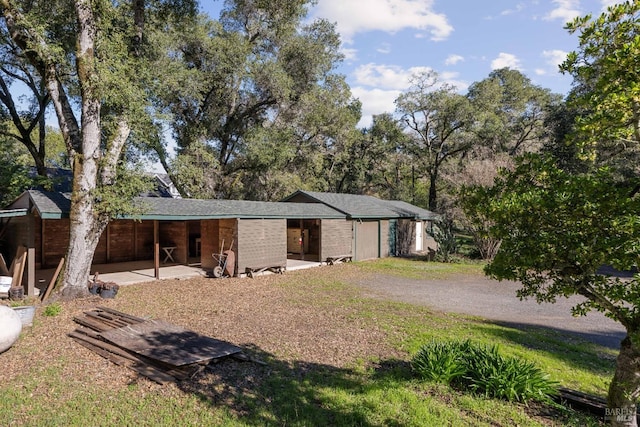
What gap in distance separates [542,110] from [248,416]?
32071mm

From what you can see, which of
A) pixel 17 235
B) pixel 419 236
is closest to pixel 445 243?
pixel 419 236

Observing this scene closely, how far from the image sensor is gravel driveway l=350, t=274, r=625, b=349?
788 cm

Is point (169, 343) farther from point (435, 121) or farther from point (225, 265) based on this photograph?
point (435, 121)

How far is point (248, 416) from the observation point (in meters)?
4.04

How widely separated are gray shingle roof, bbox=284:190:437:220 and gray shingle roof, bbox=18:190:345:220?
1181 mm

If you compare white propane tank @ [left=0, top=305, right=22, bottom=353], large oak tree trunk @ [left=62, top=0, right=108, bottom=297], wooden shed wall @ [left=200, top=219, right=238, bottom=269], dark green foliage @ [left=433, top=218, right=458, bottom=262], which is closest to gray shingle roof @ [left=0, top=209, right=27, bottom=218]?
large oak tree trunk @ [left=62, top=0, right=108, bottom=297]

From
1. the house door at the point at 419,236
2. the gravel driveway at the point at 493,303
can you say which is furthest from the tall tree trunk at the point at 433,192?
the gravel driveway at the point at 493,303

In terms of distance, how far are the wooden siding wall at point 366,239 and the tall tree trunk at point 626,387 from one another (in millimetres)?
14571

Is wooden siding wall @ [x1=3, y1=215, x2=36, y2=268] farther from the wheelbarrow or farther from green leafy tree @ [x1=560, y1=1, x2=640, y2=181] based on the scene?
green leafy tree @ [x1=560, y1=1, x2=640, y2=181]

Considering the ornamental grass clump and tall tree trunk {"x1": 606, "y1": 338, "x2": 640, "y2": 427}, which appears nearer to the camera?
tall tree trunk {"x1": 606, "y1": 338, "x2": 640, "y2": 427}

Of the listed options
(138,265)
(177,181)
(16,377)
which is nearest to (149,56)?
(177,181)

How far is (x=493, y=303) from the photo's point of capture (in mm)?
9914

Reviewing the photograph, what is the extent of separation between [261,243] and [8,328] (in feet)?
27.1

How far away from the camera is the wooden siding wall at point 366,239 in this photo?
17.9 metres
